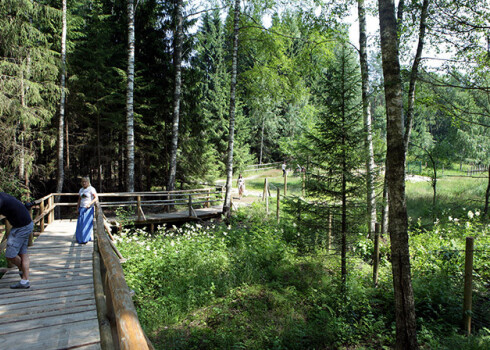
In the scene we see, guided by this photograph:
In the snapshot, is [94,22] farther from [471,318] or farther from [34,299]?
[471,318]

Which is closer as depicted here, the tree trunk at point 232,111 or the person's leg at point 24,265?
the person's leg at point 24,265

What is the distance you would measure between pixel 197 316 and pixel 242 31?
1300cm

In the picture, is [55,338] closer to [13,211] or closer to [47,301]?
[47,301]

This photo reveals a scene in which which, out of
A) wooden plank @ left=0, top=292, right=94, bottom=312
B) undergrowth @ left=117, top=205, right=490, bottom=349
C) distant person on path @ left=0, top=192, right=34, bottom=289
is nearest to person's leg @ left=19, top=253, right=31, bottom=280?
distant person on path @ left=0, top=192, right=34, bottom=289

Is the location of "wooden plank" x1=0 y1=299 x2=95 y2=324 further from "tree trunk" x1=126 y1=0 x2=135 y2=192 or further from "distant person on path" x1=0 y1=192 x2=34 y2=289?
"tree trunk" x1=126 y1=0 x2=135 y2=192

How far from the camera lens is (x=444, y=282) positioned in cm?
612

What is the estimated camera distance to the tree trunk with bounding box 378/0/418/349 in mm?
4301

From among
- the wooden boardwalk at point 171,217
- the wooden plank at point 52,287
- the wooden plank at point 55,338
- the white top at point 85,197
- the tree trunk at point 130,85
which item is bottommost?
the wooden boardwalk at point 171,217

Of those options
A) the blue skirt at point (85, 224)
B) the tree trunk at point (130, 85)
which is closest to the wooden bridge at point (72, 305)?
the blue skirt at point (85, 224)

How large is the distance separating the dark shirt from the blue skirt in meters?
2.53

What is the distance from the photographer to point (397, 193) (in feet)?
14.4

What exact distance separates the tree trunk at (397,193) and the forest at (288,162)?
2cm

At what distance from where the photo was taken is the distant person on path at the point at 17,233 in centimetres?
461

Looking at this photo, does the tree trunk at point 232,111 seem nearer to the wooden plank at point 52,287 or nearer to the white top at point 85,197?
the white top at point 85,197
